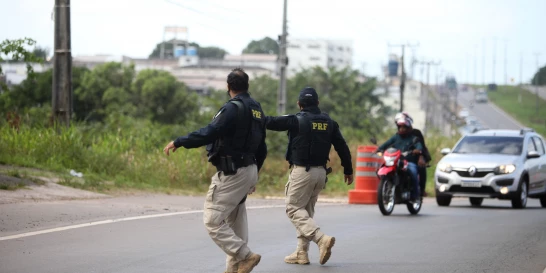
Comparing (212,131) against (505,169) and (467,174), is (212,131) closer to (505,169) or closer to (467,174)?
(467,174)

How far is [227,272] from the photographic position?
8.36m

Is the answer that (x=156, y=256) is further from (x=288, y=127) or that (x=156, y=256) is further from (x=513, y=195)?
(x=513, y=195)

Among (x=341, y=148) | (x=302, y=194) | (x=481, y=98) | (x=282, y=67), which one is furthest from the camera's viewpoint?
(x=481, y=98)

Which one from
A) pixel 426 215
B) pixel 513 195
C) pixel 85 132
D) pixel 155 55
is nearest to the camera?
→ pixel 426 215

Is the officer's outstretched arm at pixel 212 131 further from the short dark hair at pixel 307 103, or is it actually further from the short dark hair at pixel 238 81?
the short dark hair at pixel 307 103

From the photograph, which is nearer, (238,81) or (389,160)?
(238,81)

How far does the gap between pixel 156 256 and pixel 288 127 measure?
1.88 meters

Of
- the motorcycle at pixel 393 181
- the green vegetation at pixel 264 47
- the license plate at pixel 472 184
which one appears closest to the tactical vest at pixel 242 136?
the motorcycle at pixel 393 181

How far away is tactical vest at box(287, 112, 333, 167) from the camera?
1002cm

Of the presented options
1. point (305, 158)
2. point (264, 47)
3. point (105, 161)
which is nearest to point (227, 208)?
point (305, 158)

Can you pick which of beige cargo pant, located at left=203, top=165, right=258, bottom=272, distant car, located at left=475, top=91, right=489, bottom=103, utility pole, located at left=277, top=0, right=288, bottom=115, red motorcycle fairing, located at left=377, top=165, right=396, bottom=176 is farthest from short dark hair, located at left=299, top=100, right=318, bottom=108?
distant car, located at left=475, top=91, right=489, bottom=103

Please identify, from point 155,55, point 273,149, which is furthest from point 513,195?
point 155,55

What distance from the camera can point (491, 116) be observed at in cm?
14662

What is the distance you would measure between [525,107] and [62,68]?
150m
